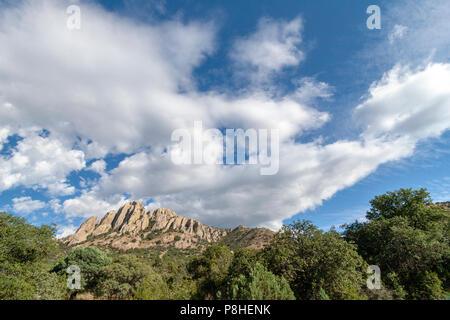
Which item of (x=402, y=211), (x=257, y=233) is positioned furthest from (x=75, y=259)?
(x=257, y=233)

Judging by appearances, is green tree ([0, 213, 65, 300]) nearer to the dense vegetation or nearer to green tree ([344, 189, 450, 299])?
the dense vegetation

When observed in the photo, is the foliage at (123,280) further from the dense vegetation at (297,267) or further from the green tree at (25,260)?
the green tree at (25,260)

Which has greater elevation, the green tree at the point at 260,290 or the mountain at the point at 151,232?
the green tree at the point at 260,290

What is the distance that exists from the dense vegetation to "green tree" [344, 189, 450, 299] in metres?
0.12

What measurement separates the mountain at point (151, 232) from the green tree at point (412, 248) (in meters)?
78.3

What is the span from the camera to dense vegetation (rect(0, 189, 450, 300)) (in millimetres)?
19016

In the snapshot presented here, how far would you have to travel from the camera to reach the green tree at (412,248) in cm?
2584

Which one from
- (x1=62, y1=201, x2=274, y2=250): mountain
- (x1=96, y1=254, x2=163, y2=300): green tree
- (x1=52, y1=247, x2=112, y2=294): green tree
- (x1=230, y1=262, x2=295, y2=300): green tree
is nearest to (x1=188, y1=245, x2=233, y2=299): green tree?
(x1=96, y1=254, x2=163, y2=300): green tree

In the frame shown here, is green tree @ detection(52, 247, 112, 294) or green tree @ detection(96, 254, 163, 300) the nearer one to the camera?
green tree @ detection(96, 254, 163, 300)

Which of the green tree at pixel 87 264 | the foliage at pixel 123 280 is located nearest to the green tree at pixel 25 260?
the foliage at pixel 123 280

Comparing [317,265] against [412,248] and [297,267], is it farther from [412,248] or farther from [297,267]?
[412,248]

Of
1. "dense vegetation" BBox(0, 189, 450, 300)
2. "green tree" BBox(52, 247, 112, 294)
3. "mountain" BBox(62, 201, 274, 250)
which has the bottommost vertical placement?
"mountain" BBox(62, 201, 274, 250)

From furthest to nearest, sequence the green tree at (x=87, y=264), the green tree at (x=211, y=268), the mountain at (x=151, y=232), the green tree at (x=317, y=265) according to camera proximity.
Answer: the mountain at (x=151, y=232) → the green tree at (x=87, y=264) → the green tree at (x=211, y=268) → the green tree at (x=317, y=265)

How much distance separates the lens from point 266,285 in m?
15.8
